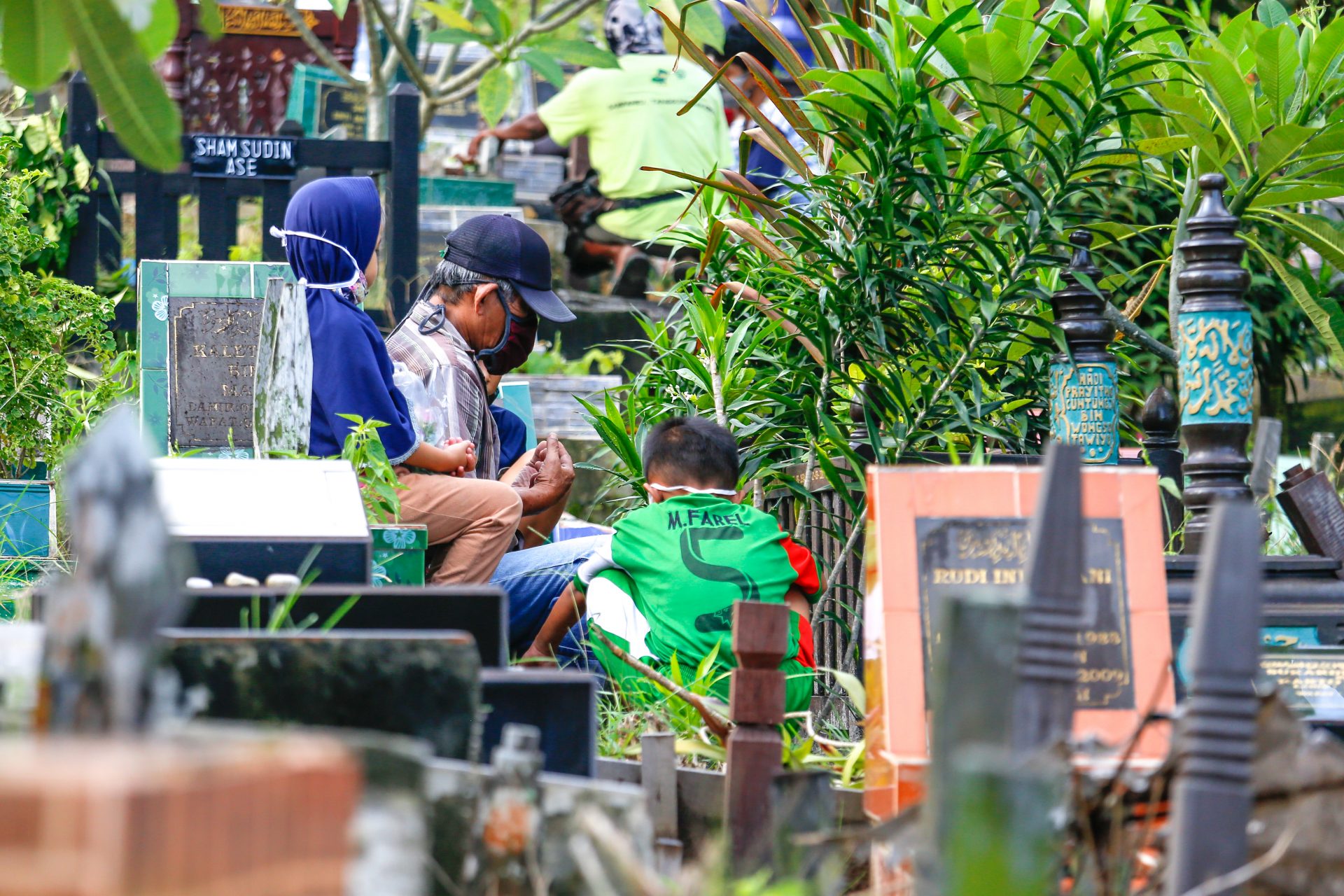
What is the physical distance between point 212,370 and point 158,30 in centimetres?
262

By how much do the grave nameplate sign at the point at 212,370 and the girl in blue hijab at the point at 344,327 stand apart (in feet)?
1.81

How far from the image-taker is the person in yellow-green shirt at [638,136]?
9.21m

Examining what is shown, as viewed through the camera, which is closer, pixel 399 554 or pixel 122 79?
pixel 122 79

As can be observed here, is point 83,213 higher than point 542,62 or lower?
lower

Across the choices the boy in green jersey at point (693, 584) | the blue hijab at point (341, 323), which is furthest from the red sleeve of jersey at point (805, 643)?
the blue hijab at point (341, 323)

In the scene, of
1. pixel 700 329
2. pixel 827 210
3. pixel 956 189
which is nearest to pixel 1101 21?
pixel 956 189

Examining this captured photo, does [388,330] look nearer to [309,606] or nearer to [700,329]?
[700,329]

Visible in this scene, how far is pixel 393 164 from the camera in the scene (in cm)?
693

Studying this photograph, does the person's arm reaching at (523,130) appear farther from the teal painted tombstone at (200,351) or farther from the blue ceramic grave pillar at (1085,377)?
the blue ceramic grave pillar at (1085,377)

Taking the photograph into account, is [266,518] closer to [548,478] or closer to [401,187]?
[548,478]

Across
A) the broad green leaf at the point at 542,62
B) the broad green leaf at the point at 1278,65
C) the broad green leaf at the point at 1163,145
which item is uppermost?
the broad green leaf at the point at 542,62

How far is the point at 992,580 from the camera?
7.43 feet

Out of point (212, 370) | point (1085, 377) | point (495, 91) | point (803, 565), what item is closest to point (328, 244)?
point (212, 370)

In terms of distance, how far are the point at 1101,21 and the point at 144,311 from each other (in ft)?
10.1
